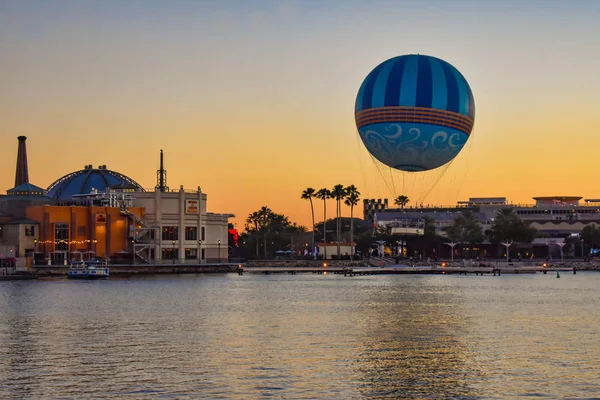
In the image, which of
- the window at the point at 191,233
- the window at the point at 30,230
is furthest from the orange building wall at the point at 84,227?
the window at the point at 191,233

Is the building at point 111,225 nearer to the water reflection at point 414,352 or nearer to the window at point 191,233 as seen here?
the window at point 191,233

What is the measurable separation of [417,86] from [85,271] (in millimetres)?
68177

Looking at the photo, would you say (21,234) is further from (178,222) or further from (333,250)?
(333,250)

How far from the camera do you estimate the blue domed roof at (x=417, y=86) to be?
82.9 m

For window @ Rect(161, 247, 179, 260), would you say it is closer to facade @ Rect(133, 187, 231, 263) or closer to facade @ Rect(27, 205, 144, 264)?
facade @ Rect(133, 187, 231, 263)

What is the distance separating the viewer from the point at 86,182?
167 metres

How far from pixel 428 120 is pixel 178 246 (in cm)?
7672

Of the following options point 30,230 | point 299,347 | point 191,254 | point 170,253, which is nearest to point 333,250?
point 191,254

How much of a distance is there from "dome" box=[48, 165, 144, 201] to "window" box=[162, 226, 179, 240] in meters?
13.7

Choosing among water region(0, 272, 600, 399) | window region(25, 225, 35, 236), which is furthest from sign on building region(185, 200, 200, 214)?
water region(0, 272, 600, 399)

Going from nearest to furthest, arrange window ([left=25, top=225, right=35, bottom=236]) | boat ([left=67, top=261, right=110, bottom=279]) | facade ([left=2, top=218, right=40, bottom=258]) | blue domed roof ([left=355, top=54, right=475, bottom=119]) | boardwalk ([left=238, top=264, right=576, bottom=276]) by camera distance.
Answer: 1. blue domed roof ([left=355, top=54, right=475, bottom=119])
2. boat ([left=67, top=261, right=110, bottom=279])
3. facade ([left=2, top=218, right=40, bottom=258])
4. window ([left=25, top=225, right=35, bottom=236])
5. boardwalk ([left=238, top=264, right=576, bottom=276])

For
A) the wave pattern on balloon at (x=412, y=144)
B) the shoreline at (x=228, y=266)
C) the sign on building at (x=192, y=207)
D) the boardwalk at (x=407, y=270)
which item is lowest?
the boardwalk at (x=407, y=270)

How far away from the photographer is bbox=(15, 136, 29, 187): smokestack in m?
180

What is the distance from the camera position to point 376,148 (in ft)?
285
